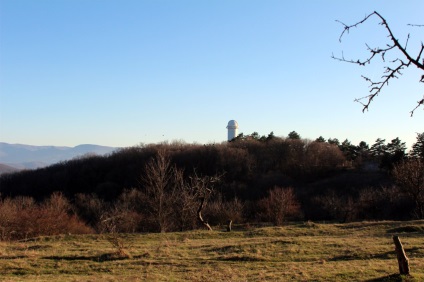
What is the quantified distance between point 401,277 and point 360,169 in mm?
61478

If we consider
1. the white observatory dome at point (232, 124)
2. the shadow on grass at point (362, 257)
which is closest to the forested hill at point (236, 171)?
the white observatory dome at point (232, 124)

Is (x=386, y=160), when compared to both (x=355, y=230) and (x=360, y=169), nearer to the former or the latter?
(x=360, y=169)

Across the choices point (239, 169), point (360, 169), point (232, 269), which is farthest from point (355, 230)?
point (239, 169)

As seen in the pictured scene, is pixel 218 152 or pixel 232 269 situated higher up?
pixel 218 152

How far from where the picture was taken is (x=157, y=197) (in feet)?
110

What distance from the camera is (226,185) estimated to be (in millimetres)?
72750

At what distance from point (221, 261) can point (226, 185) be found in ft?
191

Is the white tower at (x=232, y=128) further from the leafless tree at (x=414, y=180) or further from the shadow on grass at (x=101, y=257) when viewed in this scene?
the shadow on grass at (x=101, y=257)

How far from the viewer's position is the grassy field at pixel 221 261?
1175 cm

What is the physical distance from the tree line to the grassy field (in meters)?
13.8

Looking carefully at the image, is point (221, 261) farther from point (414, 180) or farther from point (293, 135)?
point (293, 135)

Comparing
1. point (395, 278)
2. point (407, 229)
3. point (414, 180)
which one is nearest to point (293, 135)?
point (414, 180)

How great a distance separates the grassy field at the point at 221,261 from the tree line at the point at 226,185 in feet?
45.4

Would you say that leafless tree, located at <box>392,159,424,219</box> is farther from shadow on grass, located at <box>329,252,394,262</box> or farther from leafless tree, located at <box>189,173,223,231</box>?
shadow on grass, located at <box>329,252,394,262</box>
